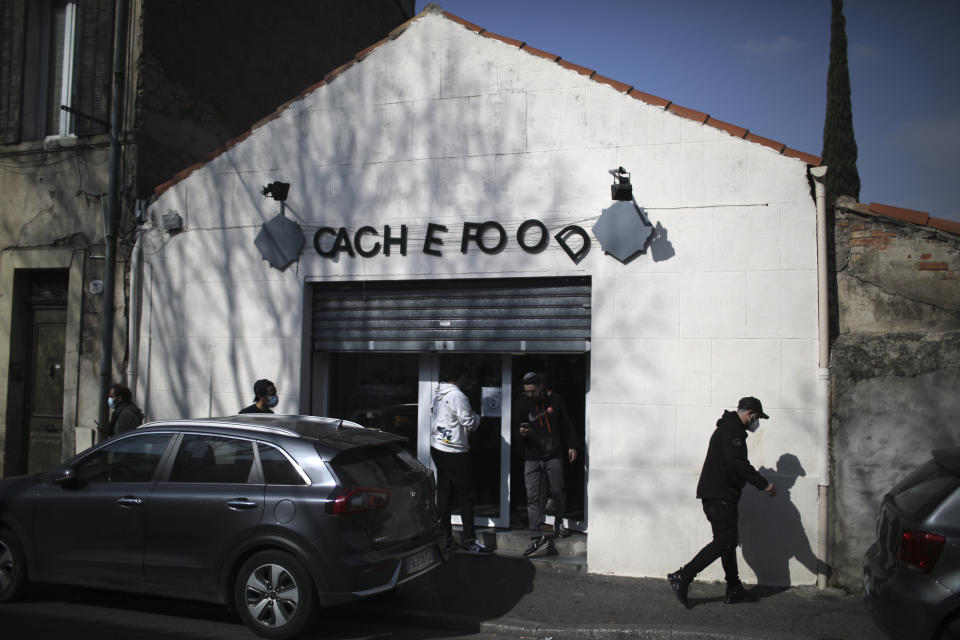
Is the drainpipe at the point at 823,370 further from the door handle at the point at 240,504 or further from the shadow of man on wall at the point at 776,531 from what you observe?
the door handle at the point at 240,504

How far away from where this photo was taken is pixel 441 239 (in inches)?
326

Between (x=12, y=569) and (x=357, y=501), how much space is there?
3260 mm

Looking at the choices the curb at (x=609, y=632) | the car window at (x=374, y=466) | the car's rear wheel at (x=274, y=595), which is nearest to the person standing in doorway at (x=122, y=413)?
the car's rear wheel at (x=274, y=595)

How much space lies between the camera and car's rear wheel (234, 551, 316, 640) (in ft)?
17.2

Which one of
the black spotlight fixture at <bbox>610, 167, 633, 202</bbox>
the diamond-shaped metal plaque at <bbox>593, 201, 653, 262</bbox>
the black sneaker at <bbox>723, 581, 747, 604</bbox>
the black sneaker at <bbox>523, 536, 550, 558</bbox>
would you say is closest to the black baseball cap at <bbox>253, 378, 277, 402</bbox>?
the black sneaker at <bbox>523, 536, 550, 558</bbox>

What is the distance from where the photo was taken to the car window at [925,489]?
457 centimetres

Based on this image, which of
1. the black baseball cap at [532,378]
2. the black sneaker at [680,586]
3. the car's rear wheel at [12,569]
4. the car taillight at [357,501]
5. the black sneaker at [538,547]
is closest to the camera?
the car taillight at [357,501]

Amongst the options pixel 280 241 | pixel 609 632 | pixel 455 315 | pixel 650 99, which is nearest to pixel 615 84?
pixel 650 99

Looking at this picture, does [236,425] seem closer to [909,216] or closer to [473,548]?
[473,548]

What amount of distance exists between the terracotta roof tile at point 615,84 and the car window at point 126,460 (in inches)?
217

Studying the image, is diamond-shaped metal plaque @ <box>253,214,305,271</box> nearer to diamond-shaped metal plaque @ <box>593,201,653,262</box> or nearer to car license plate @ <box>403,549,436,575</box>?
diamond-shaped metal plaque @ <box>593,201,653,262</box>

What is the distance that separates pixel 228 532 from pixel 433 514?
1.64m

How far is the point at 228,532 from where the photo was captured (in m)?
5.42

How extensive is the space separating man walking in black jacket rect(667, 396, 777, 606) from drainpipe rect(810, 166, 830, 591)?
847 mm
